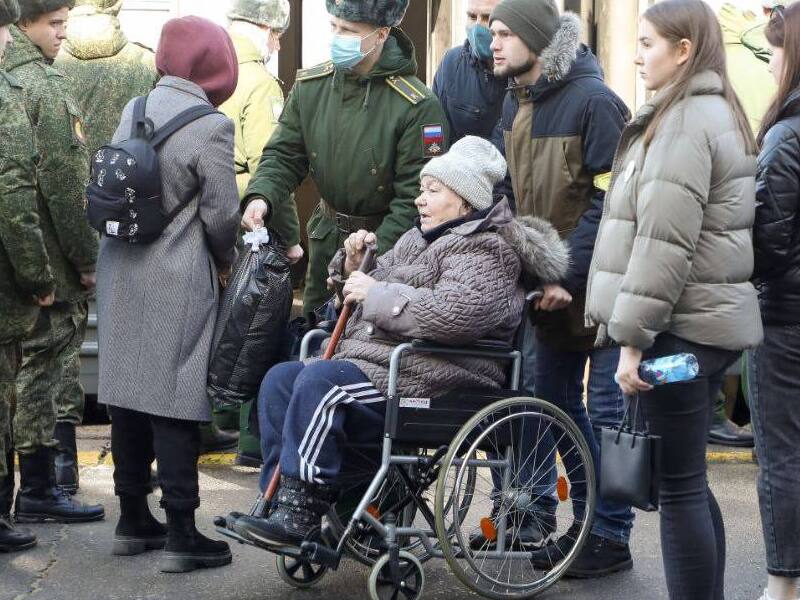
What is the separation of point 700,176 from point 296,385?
4.61 ft

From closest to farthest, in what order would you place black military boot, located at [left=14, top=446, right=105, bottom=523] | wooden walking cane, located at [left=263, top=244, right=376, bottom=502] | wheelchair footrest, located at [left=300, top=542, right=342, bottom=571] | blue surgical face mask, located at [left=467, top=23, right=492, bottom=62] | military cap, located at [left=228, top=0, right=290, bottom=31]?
wheelchair footrest, located at [left=300, top=542, right=342, bottom=571]
wooden walking cane, located at [left=263, top=244, right=376, bottom=502]
black military boot, located at [left=14, top=446, right=105, bottom=523]
blue surgical face mask, located at [left=467, top=23, right=492, bottom=62]
military cap, located at [left=228, top=0, right=290, bottom=31]

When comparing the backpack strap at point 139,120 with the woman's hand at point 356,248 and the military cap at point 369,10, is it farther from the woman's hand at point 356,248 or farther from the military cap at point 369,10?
the military cap at point 369,10

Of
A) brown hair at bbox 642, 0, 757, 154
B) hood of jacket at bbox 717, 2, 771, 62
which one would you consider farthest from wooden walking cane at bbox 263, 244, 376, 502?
hood of jacket at bbox 717, 2, 771, 62

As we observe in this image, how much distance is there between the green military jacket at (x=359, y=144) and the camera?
5.45 metres

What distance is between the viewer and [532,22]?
5.12 metres

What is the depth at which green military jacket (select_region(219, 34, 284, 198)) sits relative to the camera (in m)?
6.59

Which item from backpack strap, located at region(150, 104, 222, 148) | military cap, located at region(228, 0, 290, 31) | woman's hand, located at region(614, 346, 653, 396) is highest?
military cap, located at region(228, 0, 290, 31)

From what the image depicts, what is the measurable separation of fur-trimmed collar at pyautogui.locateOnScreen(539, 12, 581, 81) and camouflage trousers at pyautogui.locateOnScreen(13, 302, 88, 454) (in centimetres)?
203

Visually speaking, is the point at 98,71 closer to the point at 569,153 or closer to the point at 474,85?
the point at 474,85

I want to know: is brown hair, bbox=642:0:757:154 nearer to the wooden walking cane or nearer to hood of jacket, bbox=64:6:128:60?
the wooden walking cane

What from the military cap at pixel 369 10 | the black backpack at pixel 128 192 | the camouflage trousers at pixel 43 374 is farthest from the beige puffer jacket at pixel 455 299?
the camouflage trousers at pixel 43 374

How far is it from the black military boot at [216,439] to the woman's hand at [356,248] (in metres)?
2.11

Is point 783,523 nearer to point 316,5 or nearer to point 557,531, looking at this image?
point 557,531

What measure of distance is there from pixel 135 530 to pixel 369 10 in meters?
2.05
